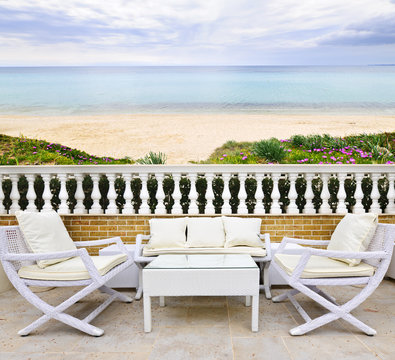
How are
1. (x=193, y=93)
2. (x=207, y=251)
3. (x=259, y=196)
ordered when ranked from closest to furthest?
(x=207, y=251), (x=259, y=196), (x=193, y=93)

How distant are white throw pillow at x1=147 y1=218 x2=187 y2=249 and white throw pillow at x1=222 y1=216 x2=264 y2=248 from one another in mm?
482

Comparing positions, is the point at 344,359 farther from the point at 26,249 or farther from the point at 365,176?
the point at 365,176

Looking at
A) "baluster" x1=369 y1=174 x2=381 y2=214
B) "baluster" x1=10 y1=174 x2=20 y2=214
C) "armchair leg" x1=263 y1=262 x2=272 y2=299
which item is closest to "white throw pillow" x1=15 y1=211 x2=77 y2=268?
"baluster" x1=10 y1=174 x2=20 y2=214

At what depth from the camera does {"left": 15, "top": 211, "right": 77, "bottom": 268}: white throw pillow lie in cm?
372

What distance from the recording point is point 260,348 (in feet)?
10.1

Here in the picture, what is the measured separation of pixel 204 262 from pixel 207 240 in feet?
2.64

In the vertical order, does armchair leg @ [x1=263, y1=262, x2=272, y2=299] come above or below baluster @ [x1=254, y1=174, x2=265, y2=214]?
below

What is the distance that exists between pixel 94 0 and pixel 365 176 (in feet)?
68.5

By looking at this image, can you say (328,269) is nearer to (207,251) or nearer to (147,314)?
(207,251)

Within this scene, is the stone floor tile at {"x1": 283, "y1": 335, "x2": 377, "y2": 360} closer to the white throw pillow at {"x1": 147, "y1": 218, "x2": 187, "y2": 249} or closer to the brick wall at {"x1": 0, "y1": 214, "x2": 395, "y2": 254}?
the white throw pillow at {"x1": 147, "y1": 218, "x2": 187, "y2": 249}

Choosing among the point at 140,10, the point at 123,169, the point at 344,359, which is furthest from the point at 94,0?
the point at 344,359

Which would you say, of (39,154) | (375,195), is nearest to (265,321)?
(375,195)

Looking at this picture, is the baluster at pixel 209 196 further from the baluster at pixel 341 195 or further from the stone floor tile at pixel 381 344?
the stone floor tile at pixel 381 344

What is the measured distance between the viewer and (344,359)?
2920 millimetres
